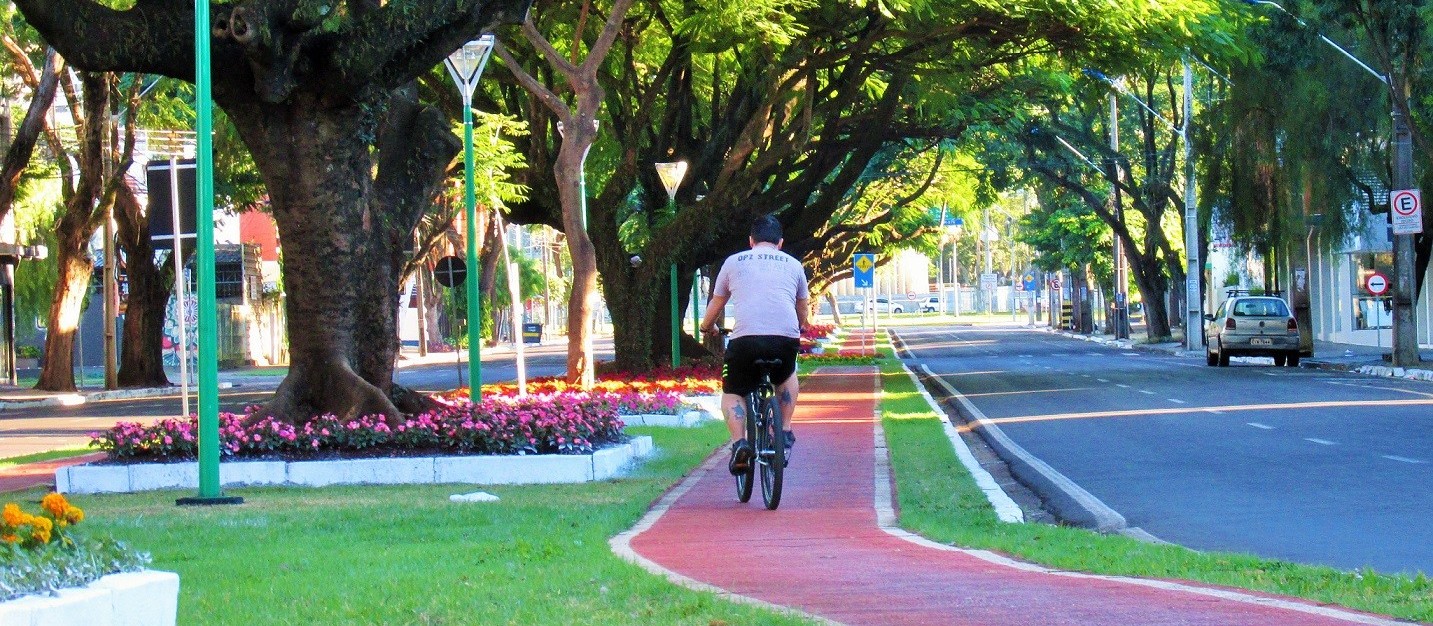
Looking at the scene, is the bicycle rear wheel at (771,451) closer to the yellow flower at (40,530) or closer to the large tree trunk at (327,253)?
the large tree trunk at (327,253)

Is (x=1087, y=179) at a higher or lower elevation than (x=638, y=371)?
higher

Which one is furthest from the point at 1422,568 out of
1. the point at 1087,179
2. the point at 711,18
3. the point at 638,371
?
the point at 1087,179

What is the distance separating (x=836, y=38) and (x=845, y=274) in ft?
200

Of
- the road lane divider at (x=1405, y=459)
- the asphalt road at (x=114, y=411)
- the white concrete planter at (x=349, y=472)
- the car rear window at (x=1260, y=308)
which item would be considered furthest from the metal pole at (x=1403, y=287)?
the white concrete planter at (x=349, y=472)

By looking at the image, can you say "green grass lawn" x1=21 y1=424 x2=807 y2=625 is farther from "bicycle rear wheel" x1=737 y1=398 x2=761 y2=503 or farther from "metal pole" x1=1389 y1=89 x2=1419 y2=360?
"metal pole" x1=1389 y1=89 x2=1419 y2=360

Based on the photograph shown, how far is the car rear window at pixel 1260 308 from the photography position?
3825cm

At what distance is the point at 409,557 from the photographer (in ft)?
26.2

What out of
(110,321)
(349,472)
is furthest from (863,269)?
(349,472)

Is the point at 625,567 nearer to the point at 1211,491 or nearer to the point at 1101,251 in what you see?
the point at 1211,491

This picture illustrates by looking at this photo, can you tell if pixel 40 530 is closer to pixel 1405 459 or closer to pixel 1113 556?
pixel 1113 556

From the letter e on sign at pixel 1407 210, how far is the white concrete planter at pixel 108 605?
29.8 meters

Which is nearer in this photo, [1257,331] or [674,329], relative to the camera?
[674,329]

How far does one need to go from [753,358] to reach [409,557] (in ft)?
9.93

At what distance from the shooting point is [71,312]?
3656 cm
